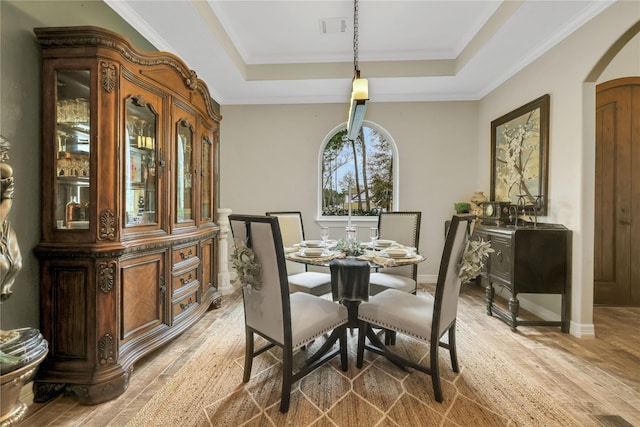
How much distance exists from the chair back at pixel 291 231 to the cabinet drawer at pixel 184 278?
2.87ft

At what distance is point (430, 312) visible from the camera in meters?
1.71

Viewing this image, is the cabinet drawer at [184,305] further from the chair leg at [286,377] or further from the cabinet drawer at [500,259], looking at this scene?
the cabinet drawer at [500,259]

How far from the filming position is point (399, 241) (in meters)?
2.89

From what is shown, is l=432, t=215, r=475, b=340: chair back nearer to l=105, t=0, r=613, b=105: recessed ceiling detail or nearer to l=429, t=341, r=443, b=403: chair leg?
l=429, t=341, r=443, b=403: chair leg

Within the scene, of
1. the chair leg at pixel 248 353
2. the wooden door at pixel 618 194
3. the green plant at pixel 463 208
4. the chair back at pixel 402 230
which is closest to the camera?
the chair leg at pixel 248 353

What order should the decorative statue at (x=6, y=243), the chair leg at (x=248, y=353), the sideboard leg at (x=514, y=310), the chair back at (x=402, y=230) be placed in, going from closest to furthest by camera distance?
the decorative statue at (x=6, y=243) → the chair leg at (x=248, y=353) → the sideboard leg at (x=514, y=310) → the chair back at (x=402, y=230)

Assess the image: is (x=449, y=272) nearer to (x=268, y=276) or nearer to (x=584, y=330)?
(x=268, y=276)

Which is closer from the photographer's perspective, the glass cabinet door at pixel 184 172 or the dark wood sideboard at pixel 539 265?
the glass cabinet door at pixel 184 172

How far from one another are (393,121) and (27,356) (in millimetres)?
4211

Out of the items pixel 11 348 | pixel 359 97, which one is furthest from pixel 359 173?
pixel 11 348

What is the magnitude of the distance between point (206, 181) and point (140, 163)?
3.06 ft

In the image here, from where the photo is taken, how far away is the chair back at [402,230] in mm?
2686

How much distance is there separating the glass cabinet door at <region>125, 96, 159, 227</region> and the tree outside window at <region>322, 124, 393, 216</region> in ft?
8.53

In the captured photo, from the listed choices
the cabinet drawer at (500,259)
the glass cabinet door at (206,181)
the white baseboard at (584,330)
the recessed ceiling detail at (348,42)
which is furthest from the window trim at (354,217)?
the white baseboard at (584,330)
